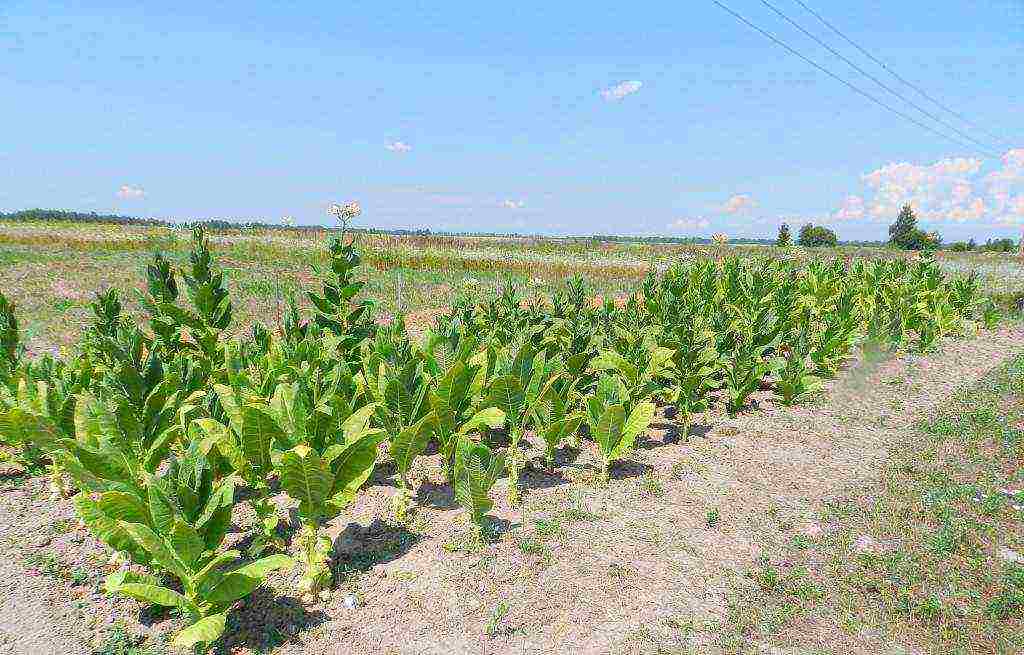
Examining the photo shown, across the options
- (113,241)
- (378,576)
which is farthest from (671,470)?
(113,241)

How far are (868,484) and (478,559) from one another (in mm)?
3492

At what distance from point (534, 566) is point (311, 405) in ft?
6.98

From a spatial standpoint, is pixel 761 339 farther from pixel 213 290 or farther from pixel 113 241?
pixel 113 241

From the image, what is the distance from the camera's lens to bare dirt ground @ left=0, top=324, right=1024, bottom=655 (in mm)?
3023

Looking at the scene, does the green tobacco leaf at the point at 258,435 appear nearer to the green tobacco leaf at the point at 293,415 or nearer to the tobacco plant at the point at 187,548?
the green tobacco leaf at the point at 293,415

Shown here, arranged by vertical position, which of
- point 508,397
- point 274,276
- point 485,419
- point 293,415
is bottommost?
point 485,419

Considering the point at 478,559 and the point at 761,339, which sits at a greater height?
the point at 761,339

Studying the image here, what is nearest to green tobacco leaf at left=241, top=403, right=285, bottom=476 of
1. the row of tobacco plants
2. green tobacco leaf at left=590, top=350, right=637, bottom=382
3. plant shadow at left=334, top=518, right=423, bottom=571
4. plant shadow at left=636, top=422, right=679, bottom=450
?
the row of tobacco plants

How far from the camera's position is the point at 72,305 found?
12844 millimetres

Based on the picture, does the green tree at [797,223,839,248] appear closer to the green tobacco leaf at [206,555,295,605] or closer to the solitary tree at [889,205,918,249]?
the solitary tree at [889,205,918,249]

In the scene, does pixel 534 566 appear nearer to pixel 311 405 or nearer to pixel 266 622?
pixel 266 622

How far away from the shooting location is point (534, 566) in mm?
3627

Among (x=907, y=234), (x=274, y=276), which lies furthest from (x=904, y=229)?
(x=274, y=276)

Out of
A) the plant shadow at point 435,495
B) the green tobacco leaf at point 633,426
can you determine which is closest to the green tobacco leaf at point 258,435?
the plant shadow at point 435,495
